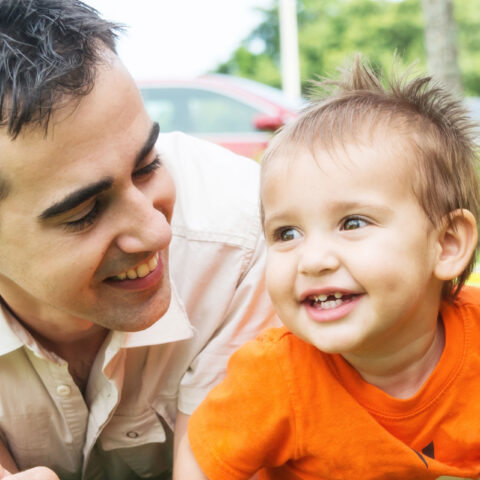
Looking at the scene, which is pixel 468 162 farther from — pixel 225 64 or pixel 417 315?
pixel 225 64

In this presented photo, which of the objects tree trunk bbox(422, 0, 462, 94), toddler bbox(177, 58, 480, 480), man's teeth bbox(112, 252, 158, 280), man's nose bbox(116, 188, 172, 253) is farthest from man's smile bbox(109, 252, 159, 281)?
tree trunk bbox(422, 0, 462, 94)

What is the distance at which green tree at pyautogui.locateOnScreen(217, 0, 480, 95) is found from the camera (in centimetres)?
2470

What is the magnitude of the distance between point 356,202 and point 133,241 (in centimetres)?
59

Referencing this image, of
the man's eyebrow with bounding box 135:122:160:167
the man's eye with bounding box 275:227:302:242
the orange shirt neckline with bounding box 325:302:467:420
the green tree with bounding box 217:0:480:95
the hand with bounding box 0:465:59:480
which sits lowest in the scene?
the green tree with bounding box 217:0:480:95

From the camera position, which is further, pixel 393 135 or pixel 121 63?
pixel 121 63

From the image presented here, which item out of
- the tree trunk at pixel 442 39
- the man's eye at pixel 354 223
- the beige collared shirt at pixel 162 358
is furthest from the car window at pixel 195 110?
the man's eye at pixel 354 223

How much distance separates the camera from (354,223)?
1.52 meters

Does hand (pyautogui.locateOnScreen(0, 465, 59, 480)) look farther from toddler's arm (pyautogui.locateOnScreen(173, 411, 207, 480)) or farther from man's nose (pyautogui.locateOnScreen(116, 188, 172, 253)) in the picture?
man's nose (pyautogui.locateOnScreen(116, 188, 172, 253))

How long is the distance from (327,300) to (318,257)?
0.11 metres

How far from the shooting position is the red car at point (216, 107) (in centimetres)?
683

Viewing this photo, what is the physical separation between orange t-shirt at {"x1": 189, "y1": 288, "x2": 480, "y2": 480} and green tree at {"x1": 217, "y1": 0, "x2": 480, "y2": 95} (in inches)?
923

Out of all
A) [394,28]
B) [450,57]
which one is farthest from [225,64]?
[450,57]

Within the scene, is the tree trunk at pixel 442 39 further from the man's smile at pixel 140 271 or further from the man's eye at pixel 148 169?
the man's smile at pixel 140 271

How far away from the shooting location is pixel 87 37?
187cm
